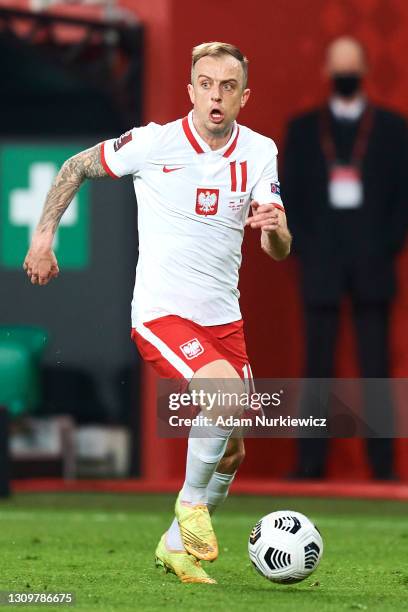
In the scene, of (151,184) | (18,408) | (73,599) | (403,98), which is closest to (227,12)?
(403,98)

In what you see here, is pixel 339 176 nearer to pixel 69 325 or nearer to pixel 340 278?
pixel 340 278

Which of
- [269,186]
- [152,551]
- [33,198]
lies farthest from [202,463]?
[33,198]

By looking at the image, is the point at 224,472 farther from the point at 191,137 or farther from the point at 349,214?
the point at 349,214

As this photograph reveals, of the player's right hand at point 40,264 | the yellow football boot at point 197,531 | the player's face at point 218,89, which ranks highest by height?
the player's face at point 218,89

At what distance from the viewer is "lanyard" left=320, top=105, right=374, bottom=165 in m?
13.0

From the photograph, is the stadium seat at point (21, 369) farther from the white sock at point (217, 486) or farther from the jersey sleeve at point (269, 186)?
the jersey sleeve at point (269, 186)

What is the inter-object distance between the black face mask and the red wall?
63 centimetres

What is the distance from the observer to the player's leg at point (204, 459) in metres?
6.64

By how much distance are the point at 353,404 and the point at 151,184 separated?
21.5 ft

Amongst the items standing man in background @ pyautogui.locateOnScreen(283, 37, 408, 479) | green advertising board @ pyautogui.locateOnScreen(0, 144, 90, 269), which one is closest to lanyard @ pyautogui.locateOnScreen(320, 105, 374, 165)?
standing man in background @ pyautogui.locateOnScreen(283, 37, 408, 479)

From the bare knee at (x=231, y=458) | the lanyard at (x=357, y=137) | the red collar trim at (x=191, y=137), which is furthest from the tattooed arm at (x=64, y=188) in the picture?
the lanyard at (x=357, y=137)

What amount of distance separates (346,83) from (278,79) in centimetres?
78

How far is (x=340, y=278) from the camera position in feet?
42.6

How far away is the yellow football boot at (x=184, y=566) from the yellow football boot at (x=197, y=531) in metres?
0.27
